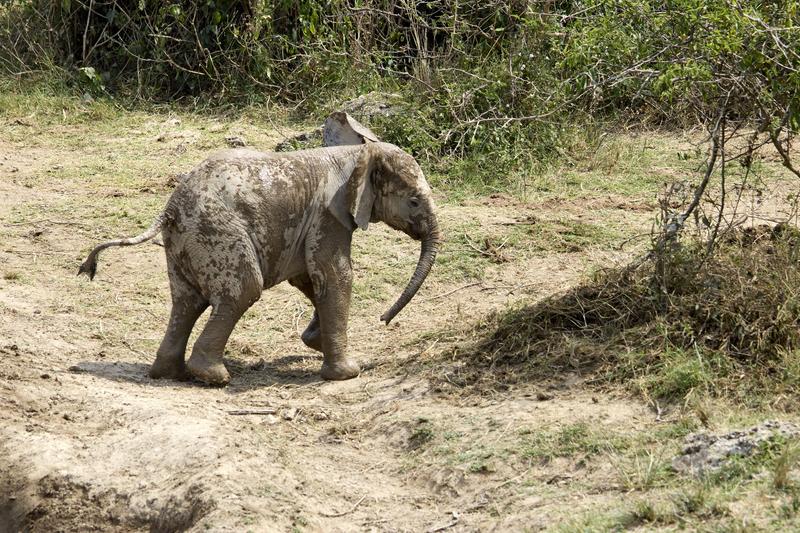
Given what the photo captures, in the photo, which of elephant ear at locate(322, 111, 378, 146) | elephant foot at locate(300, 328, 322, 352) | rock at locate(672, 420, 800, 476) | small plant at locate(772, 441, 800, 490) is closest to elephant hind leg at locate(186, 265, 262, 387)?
elephant foot at locate(300, 328, 322, 352)

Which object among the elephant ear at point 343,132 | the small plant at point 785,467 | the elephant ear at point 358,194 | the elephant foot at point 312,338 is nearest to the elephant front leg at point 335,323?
the elephant ear at point 358,194

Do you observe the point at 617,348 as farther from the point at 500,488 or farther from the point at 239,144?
the point at 239,144

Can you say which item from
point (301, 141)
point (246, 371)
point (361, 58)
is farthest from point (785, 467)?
point (361, 58)

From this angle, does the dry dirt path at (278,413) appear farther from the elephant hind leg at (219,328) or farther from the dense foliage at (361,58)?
the dense foliage at (361,58)

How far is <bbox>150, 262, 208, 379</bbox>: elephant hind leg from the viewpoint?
24.1 feet

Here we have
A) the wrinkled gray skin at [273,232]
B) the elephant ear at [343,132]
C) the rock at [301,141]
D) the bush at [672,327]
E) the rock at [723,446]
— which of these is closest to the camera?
the rock at [723,446]

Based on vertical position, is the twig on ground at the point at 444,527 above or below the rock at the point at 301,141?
below

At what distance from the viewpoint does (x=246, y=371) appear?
7.86 metres

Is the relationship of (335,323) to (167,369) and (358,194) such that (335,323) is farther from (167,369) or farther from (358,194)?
(167,369)

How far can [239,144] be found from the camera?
38.1ft

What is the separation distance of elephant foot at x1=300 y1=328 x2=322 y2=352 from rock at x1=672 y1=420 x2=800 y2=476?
2.92 meters

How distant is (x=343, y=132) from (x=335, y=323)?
1.18 metres

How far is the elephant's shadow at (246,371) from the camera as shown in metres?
7.49

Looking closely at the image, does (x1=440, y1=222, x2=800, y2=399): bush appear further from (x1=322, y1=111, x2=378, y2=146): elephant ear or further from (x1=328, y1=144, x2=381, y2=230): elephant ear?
(x1=322, y1=111, x2=378, y2=146): elephant ear
